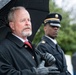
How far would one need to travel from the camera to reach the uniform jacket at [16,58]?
5.00 m

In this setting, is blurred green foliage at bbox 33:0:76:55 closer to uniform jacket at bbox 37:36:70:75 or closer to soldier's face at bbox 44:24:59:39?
soldier's face at bbox 44:24:59:39

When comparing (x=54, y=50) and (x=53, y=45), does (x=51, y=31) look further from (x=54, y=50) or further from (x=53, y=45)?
(x=54, y=50)

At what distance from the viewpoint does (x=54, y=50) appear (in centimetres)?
Result: 754

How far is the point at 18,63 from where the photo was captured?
17.1 ft

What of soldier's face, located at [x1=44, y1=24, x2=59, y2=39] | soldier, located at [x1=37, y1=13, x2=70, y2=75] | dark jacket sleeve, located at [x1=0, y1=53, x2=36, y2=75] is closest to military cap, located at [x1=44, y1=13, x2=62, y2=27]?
soldier, located at [x1=37, y1=13, x2=70, y2=75]

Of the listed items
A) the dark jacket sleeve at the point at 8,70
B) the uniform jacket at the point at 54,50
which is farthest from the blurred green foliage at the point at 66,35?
the dark jacket sleeve at the point at 8,70

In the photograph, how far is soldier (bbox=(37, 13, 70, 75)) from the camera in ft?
24.1

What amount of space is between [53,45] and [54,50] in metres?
0.16

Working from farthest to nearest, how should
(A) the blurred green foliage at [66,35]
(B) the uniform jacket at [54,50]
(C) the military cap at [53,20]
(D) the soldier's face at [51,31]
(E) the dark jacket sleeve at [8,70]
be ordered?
(A) the blurred green foliage at [66,35], (C) the military cap at [53,20], (D) the soldier's face at [51,31], (B) the uniform jacket at [54,50], (E) the dark jacket sleeve at [8,70]

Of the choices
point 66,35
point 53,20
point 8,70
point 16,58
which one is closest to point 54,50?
point 53,20

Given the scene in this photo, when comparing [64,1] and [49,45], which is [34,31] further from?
[64,1]

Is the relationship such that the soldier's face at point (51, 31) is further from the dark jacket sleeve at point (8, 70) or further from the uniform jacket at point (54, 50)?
the dark jacket sleeve at point (8, 70)

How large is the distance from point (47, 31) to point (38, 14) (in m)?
1.58

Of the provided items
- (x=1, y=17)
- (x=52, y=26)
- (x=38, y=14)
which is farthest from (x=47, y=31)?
(x=1, y=17)
